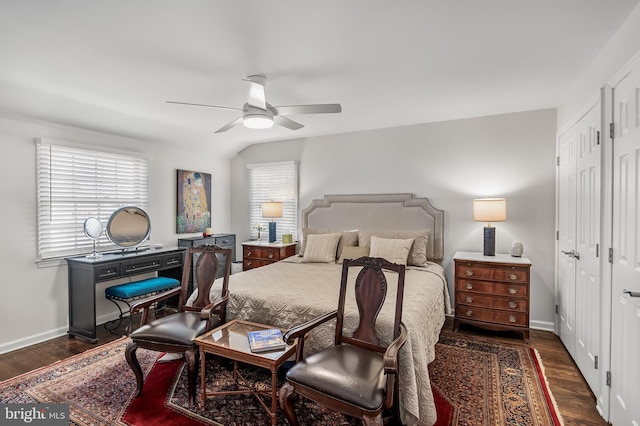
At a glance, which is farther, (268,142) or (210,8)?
(268,142)

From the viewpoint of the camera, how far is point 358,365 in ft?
6.28

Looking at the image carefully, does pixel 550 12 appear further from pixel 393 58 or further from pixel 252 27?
pixel 252 27

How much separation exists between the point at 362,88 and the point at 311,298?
2.04 meters

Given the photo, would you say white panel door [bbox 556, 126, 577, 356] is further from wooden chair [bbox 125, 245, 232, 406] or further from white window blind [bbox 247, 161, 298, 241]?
white window blind [bbox 247, 161, 298, 241]

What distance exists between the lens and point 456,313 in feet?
12.1

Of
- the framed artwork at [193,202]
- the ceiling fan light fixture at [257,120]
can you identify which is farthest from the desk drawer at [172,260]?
the ceiling fan light fixture at [257,120]

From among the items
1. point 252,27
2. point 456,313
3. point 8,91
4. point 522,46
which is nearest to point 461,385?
point 456,313

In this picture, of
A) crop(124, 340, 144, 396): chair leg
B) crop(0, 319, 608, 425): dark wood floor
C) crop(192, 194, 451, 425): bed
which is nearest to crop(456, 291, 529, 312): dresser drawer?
crop(192, 194, 451, 425): bed

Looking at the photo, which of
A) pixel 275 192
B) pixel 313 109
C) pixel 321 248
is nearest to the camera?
pixel 313 109

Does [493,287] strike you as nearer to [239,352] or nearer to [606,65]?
[606,65]

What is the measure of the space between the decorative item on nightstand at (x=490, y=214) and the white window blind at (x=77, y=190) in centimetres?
445

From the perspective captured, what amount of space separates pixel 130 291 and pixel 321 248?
230 centimetres

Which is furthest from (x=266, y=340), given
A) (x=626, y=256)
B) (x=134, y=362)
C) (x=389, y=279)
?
(x=626, y=256)

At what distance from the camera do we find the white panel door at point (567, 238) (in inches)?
119
